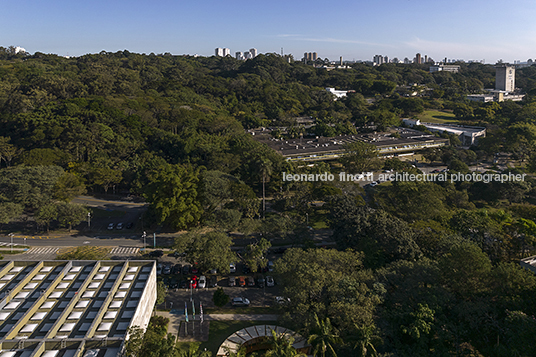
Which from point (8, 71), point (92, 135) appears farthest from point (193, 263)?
point (8, 71)

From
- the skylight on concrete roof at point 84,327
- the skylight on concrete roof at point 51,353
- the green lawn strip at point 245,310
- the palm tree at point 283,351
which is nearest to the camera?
the skylight on concrete roof at point 51,353

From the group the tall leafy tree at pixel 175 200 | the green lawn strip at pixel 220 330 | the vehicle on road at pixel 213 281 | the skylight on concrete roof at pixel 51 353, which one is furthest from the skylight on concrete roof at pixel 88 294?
the tall leafy tree at pixel 175 200

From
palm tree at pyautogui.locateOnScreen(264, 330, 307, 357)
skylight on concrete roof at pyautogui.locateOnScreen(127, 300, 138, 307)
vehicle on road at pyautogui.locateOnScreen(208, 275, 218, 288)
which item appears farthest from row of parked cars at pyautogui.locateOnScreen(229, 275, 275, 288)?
palm tree at pyautogui.locateOnScreen(264, 330, 307, 357)

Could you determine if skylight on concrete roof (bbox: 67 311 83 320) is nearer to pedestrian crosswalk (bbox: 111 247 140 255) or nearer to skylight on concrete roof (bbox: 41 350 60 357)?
skylight on concrete roof (bbox: 41 350 60 357)

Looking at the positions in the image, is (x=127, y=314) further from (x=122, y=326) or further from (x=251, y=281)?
(x=251, y=281)

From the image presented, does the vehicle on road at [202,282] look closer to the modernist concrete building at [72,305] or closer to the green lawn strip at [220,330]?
the green lawn strip at [220,330]

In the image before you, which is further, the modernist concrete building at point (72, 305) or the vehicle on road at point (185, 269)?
the vehicle on road at point (185, 269)

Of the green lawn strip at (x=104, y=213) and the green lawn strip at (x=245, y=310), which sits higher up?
the green lawn strip at (x=104, y=213)
